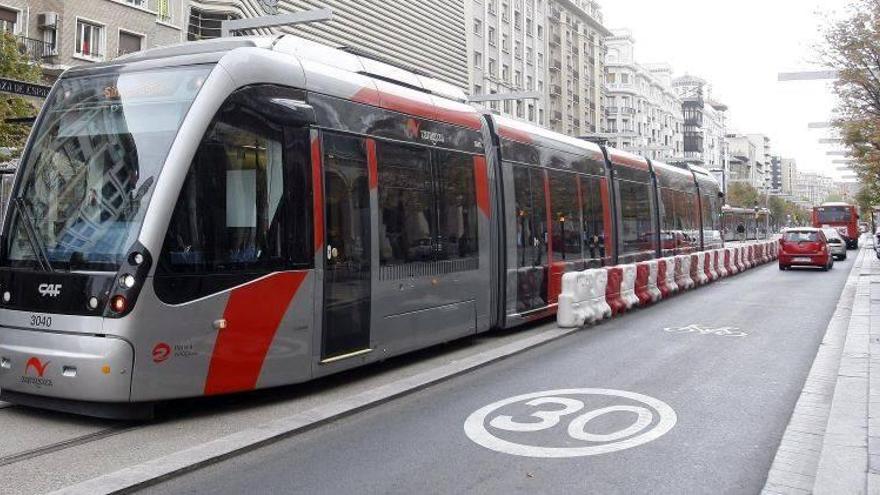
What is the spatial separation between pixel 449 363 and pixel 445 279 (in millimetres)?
1028

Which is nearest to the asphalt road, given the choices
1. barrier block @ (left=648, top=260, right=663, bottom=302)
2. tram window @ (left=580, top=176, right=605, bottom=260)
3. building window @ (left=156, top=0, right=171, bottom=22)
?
tram window @ (left=580, top=176, right=605, bottom=260)

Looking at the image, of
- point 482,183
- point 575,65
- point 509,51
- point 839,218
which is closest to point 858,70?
point 482,183

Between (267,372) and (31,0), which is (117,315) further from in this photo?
(31,0)

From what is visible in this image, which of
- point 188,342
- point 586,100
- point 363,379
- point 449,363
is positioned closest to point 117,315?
point 188,342

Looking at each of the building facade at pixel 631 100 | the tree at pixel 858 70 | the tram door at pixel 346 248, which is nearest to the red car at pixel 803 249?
the tree at pixel 858 70

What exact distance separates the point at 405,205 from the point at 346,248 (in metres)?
1.21

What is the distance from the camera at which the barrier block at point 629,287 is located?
14.0 meters

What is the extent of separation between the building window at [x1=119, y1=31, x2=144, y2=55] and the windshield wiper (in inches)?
1083

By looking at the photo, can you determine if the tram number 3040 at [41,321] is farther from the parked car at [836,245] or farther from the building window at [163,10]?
the parked car at [836,245]

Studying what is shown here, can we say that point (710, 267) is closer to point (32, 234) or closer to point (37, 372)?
point (32, 234)

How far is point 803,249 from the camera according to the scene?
27.0 meters

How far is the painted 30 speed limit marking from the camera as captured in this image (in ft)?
18.3

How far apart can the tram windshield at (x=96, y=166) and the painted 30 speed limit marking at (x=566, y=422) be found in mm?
3282

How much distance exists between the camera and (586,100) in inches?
3068
